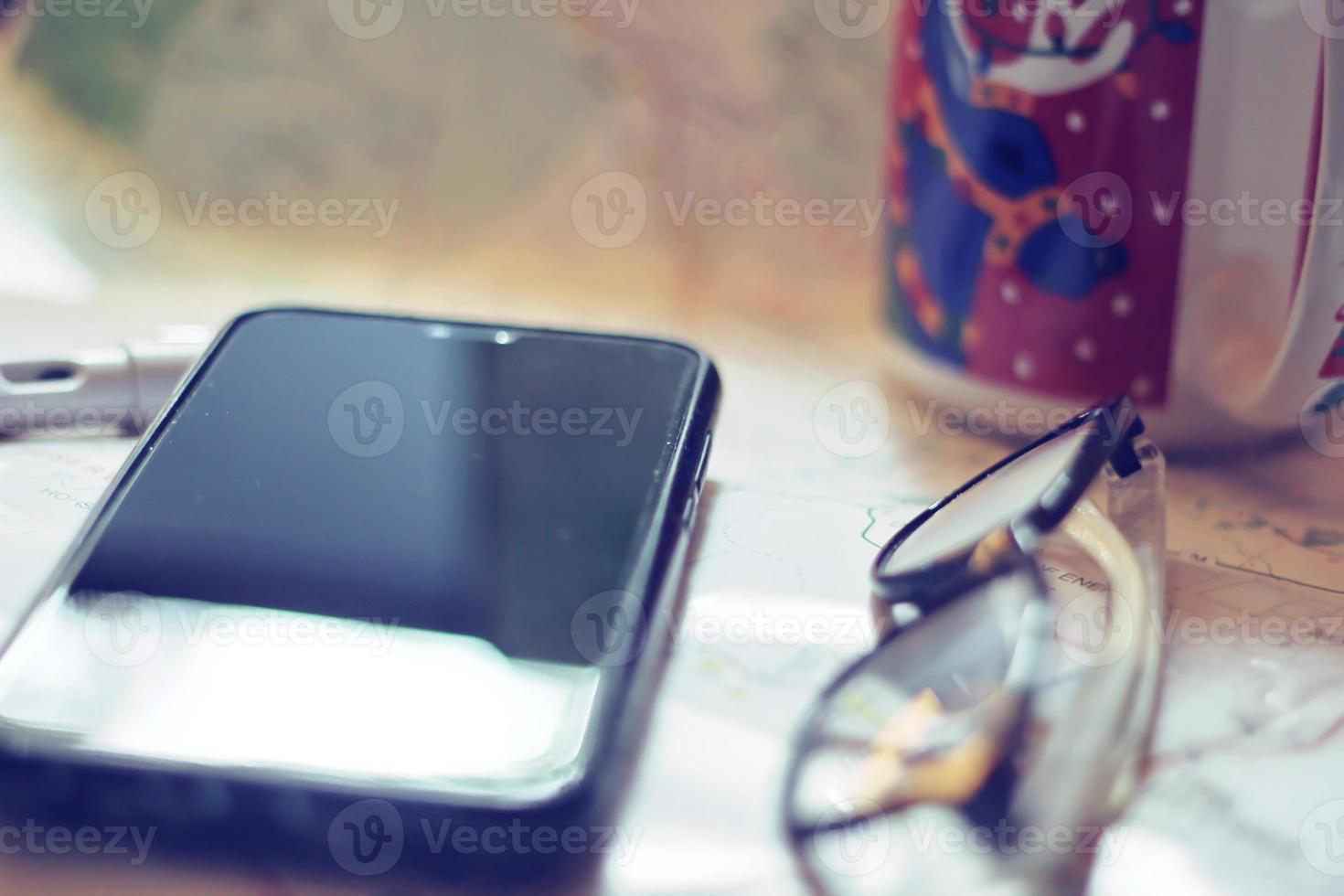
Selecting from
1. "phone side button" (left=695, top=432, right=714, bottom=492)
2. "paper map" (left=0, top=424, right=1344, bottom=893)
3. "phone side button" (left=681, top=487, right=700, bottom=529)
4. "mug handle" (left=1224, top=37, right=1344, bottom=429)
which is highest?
"mug handle" (left=1224, top=37, right=1344, bottom=429)

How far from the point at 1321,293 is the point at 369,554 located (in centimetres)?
27

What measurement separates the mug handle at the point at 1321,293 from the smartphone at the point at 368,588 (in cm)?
17

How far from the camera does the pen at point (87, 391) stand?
1.40ft

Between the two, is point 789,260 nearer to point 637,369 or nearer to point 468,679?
point 637,369

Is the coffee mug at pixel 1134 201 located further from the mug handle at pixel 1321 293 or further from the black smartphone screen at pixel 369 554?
the black smartphone screen at pixel 369 554

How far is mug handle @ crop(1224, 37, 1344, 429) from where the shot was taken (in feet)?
1.13

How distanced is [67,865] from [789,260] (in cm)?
39

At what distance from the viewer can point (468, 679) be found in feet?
0.92

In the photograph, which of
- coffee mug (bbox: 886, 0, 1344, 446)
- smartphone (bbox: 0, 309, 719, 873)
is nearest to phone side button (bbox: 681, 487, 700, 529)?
smartphone (bbox: 0, 309, 719, 873)

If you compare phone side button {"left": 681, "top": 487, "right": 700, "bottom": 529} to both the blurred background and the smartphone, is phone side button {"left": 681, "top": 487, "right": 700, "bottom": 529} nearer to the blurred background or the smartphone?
the smartphone

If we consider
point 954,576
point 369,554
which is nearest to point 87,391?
point 369,554

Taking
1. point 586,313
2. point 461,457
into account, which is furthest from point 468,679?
point 586,313

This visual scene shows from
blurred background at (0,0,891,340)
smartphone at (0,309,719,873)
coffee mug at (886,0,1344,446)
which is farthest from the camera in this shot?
blurred background at (0,0,891,340)

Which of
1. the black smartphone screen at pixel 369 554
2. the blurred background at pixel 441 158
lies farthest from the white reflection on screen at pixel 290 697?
the blurred background at pixel 441 158
